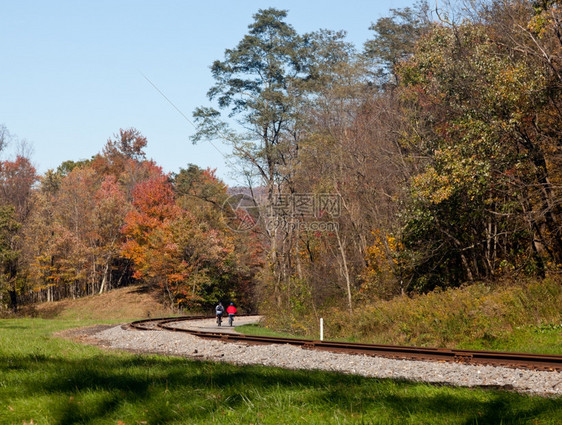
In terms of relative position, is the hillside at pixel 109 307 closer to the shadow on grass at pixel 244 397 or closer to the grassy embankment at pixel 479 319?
the grassy embankment at pixel 479 319

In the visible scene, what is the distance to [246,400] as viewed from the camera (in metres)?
6.87

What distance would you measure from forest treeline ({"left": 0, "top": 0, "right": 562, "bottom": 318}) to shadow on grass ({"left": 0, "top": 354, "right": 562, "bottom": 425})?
12636 mm

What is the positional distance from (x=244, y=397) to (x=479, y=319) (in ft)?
43.8

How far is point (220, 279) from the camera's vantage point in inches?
2287

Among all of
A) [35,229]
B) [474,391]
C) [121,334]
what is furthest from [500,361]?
[35,229]

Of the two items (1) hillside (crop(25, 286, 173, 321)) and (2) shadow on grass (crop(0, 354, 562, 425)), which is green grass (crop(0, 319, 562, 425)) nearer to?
(2) shadow on grass (crop(0, 354, 562, 425))

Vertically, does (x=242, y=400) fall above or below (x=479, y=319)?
above

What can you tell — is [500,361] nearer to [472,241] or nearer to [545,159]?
[545,159]

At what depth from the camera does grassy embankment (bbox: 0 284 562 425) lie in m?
6.13

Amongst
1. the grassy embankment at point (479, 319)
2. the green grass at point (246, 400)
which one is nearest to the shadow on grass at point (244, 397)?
the green grass at point (246, 400)

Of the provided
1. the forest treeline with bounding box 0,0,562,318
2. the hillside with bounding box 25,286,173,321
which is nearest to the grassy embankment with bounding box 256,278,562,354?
the forest treeline with bounding box 0,0,562,318

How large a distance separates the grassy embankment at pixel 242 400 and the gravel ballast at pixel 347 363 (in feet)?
6.90

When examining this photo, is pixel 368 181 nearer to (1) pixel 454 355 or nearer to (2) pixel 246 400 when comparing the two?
(1) pixel 454 355

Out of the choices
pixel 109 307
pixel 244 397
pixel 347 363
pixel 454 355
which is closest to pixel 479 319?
pixel 454 355
